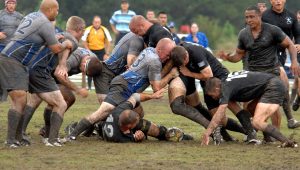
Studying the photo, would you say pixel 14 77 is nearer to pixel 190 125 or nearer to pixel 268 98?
pixel 268 98

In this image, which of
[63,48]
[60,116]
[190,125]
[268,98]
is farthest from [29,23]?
[190,125]

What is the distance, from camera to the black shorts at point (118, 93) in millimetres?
13133

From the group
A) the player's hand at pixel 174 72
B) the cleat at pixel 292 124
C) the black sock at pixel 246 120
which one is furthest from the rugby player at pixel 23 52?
the cleat at pixel 292 124

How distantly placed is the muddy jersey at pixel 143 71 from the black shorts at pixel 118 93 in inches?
2.3

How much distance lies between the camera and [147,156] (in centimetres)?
1159

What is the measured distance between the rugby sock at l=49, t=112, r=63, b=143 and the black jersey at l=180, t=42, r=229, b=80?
216 centimetres

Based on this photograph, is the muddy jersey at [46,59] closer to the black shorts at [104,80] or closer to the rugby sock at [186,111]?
the black shorts at [104,80]

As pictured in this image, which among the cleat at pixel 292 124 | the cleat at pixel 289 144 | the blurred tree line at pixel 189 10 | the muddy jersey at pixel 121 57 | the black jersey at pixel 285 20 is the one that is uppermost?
the black jersey at pixel 285 20

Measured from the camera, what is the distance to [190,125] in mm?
15914

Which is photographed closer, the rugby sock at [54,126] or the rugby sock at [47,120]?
the rugby sock at [54,126]

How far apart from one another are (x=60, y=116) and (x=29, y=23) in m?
1.38

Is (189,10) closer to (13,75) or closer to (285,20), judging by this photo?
(285,20)

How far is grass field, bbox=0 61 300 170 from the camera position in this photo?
1077cm

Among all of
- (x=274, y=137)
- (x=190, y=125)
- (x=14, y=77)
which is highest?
(x=14, y=77)
